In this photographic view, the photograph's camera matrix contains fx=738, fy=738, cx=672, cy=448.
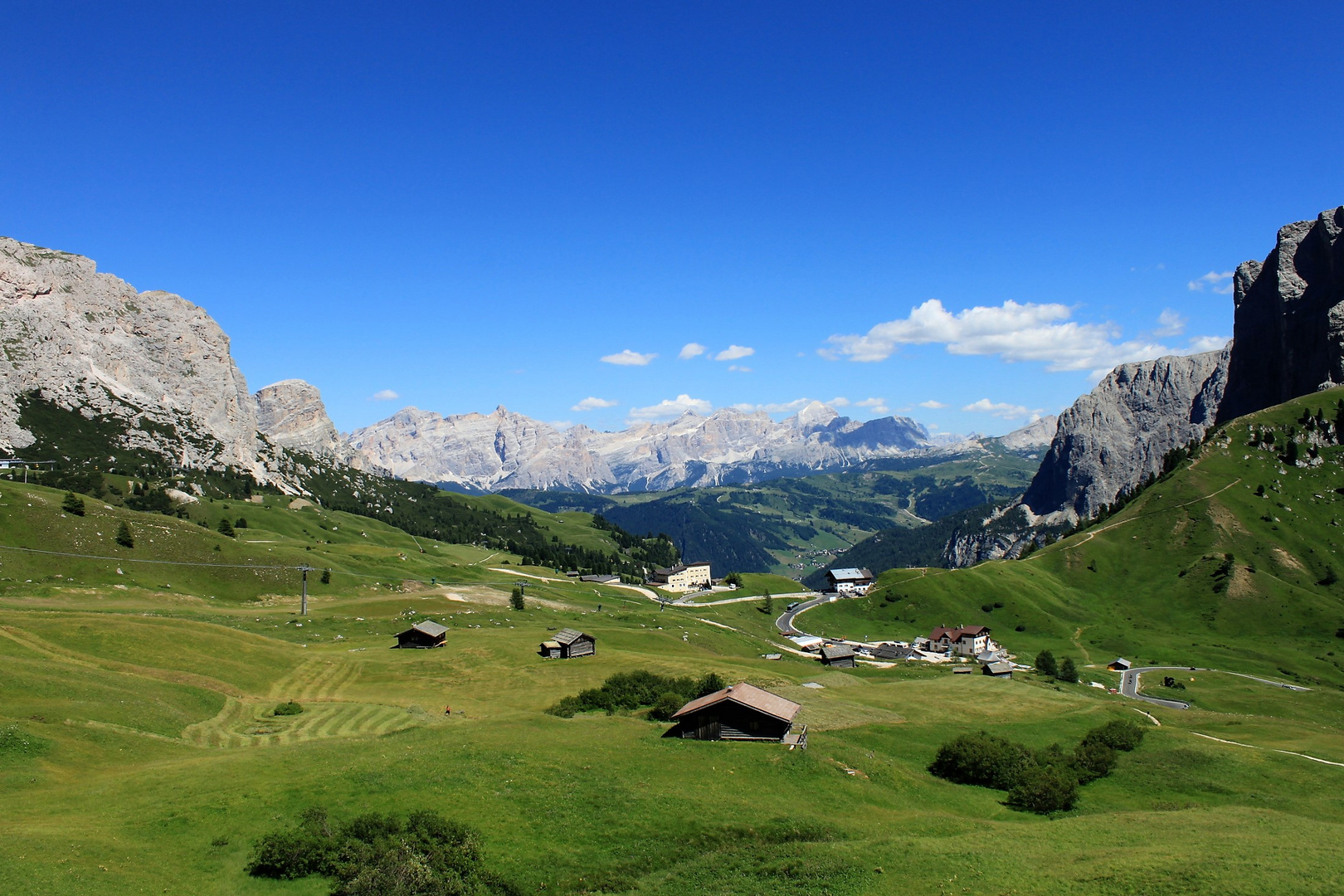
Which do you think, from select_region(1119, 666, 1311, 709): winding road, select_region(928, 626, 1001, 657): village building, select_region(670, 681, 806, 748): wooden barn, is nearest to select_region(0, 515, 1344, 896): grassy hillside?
select_region(670, 681, 806, 748): wooden barn

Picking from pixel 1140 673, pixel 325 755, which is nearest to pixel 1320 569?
pixel 1140 673

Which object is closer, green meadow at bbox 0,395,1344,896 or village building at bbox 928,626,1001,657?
green meadow at bbox 0,395,1344,896

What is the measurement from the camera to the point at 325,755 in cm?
4603

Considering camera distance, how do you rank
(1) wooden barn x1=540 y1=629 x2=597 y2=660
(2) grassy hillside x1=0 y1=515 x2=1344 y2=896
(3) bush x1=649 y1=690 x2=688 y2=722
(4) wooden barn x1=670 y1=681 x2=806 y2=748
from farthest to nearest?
(1) wooden barn x1=540 y1=629 x2=597 y2=660 < (3) bush x1=649 y1=690 x2=688 y2=722 < (4) wooden barn x1=670 y1=681 x2=806 y2=748 < (2) grassy hillside x1=0 y1=515 x2=1344 y2=896

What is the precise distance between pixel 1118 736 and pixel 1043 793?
23036 millimetres

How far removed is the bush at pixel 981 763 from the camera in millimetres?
52562

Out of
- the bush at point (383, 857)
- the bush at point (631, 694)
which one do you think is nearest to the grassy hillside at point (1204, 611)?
→ the bush at point (631, 694)

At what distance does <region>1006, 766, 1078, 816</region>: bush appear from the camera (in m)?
47.9

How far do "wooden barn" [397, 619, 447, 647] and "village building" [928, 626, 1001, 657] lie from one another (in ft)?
367

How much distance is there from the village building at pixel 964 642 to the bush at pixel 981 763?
4492 inches

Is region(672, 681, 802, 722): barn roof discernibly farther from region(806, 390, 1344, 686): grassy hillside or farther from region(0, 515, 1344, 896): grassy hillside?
region(806, 390, 1344, 686): grassy hillside

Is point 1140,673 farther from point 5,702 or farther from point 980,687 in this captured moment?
point 5,702

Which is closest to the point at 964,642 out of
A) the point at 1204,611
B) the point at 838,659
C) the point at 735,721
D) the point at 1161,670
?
the point at 1161,670

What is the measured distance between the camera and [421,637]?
101 m
